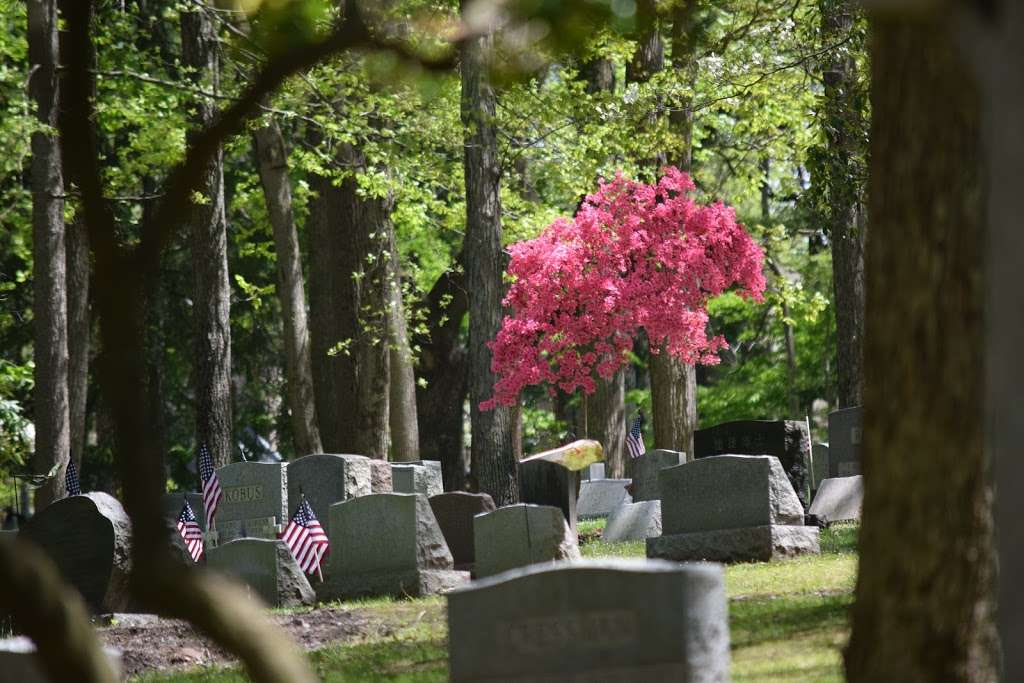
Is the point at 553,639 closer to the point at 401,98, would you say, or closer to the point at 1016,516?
the point at 1016,516

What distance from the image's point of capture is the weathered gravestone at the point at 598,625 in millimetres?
5957

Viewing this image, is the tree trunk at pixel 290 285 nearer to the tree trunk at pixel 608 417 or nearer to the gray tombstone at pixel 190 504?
the gray tombstone at pixel 190 504

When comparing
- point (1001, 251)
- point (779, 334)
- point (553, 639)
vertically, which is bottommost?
point (553, 639)

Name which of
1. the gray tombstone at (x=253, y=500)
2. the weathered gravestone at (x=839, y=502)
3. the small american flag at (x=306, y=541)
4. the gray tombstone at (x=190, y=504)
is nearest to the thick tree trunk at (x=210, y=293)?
the gray tombstone at (x=190, y=504)

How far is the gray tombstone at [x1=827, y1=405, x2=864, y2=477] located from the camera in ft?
66.6

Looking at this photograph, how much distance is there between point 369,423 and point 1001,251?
70.1 feet

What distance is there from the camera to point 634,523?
18.8m

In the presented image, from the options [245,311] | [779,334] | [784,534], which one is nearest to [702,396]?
[779,334]

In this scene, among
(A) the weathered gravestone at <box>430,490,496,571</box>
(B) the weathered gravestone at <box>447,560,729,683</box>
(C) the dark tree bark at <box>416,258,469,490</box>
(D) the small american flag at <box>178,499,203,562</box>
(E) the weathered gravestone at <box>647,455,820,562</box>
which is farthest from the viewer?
(C) the dark tree bark at <box>416,258,469,490</box>

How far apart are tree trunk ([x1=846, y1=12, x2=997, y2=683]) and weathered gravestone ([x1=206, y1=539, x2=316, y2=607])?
1008cm

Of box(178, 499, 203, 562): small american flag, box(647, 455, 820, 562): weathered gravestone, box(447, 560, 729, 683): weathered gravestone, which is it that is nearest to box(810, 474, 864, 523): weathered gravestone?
box(647, 455, 820, 562): weathered gravestone

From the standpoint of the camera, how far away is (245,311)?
1345 inches

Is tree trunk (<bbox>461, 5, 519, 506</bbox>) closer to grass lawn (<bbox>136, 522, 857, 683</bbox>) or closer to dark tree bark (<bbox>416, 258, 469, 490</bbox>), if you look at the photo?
grass lawn (<bbox>136, 522, 857, 683</bbox>)

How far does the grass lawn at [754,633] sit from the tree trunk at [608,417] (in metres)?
12.3
